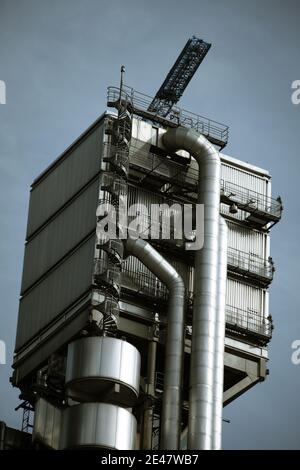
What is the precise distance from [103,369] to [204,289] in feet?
35.2

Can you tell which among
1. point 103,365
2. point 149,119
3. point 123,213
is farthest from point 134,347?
point 149,119

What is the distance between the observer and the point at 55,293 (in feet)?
408

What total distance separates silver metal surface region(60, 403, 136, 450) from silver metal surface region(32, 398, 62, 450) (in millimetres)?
2861

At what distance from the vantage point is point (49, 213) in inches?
5108

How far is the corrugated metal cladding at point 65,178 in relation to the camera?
126438 mm

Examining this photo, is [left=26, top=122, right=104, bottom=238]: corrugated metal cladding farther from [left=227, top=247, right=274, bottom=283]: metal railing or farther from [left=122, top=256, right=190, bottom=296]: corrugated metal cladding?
[left=227, top=247, right=274, bottom=283]: metal railing

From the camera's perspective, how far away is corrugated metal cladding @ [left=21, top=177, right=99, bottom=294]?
124 m

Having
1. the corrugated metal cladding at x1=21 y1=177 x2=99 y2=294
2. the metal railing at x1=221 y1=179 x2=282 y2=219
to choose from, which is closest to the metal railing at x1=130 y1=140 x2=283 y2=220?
the metal railing at x1=221 y1=179 x2=282 y2=219

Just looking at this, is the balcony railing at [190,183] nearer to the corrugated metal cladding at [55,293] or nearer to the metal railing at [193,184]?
the metal railing at [193,184]

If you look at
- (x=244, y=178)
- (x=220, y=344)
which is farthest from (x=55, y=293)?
(x=244, y=178)

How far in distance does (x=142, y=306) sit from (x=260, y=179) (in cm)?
1724
